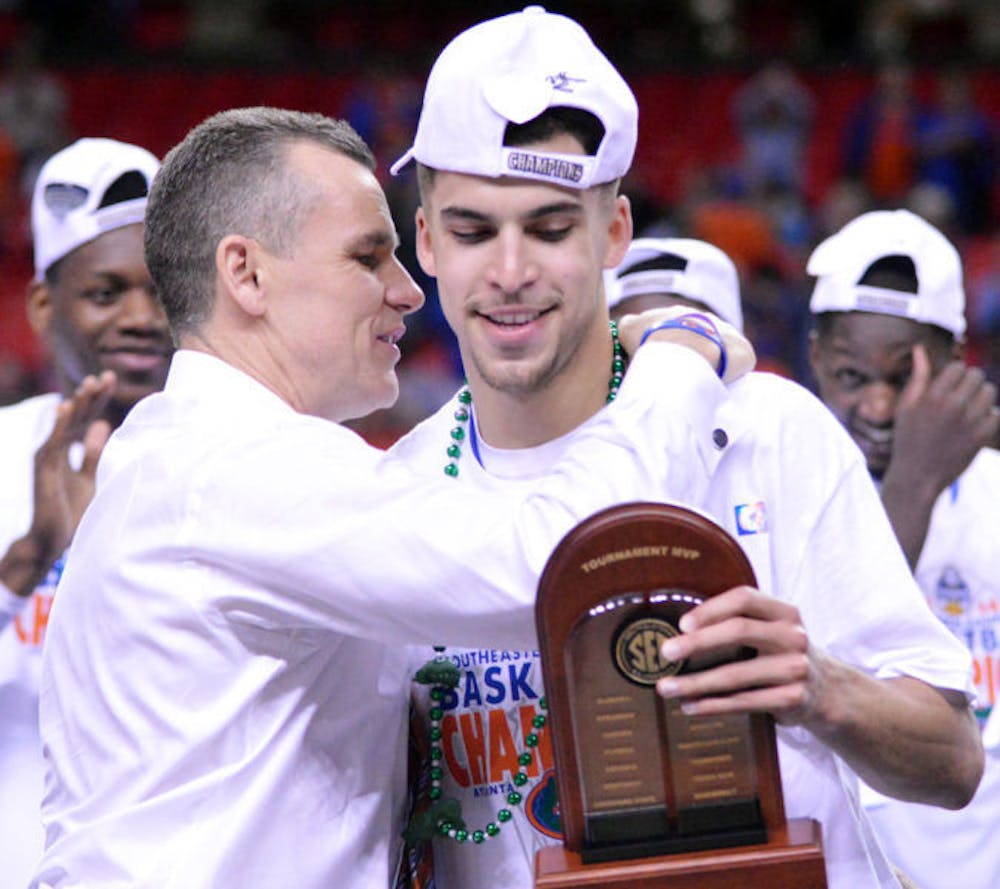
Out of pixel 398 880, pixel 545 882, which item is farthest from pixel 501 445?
pixel 545 882

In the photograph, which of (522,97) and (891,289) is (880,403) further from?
(522,97)

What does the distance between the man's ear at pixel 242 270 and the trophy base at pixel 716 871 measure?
1.13 metres

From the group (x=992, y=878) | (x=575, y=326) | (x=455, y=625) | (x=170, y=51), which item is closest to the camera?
(x=455, y=625)

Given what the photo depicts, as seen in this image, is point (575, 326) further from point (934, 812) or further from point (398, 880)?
point (934, 812)

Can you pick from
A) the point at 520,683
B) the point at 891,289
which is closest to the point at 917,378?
the point at 891,289

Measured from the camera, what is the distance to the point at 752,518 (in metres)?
2.70

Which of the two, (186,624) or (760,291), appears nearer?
(186,624)

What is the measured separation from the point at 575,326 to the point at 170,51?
1218 cm

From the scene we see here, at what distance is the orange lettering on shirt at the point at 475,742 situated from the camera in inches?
111

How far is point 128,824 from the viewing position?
2.63 meters

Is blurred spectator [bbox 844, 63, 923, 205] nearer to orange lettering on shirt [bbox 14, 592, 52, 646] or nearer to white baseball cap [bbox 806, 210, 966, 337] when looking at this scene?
white baseball cap [bbox 806, 210, 966, 337]

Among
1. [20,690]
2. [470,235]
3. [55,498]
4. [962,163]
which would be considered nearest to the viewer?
[470,235]

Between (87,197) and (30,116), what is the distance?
29.9ft

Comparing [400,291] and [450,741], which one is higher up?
[400,291]
